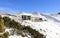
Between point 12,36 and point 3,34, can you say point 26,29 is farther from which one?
point 3,34

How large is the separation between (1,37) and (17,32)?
3.10 meters

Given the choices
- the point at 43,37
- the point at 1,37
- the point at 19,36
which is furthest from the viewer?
the point at 43,37

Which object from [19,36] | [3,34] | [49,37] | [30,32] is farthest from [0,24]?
[49,37]

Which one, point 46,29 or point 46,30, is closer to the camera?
point 46,30

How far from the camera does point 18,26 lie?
17688 millimetres

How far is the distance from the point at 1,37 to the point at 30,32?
5235 millimetres

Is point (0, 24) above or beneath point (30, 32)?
above

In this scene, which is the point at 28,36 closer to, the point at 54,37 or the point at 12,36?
the point at 12,36

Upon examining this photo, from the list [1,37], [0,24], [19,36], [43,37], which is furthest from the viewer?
[43,37]

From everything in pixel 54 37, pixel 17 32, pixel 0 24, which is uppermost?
pixel 0 24

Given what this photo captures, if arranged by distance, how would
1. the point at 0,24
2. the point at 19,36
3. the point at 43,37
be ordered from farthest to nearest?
1. the point at 43,37
2. the point at 19,36
3. the point at 0,24

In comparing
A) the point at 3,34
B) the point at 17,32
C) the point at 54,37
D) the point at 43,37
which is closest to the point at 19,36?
the point at 17,32

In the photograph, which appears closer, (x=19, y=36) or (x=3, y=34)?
(x=3, y=34)

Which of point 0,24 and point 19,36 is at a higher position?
point 0,24
